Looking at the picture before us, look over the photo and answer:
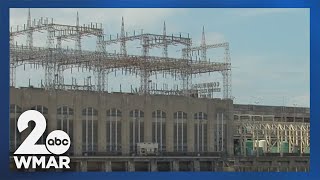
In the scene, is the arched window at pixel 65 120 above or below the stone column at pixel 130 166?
above

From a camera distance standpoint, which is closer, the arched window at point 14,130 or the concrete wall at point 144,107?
the arched window at point 14,130

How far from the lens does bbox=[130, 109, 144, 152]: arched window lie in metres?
8.11

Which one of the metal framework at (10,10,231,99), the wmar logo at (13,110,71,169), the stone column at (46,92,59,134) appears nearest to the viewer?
the wmar logo at (13,110,71,169)

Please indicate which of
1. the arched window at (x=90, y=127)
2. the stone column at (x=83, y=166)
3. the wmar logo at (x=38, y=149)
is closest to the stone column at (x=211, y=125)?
the arched window at (x=90, y=127)

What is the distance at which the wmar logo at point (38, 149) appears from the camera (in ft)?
24.1

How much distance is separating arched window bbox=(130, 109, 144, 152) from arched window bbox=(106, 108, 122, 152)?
0.16m

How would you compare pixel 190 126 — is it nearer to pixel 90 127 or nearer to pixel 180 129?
pixel 180 129

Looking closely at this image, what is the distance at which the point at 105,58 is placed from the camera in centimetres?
817

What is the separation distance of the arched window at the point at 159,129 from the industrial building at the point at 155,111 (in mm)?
12

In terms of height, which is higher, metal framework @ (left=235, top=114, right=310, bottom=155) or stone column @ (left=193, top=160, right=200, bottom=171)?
metal framework @ (left=235, top=114, right=310, bottom=155)

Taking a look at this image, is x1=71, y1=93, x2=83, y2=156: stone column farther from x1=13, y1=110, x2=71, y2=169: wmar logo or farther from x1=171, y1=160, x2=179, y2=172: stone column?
x1=171, y1=160, x2=179, y2=172: stone column

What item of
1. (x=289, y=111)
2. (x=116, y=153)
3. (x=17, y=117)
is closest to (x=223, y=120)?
(x=289, y=111)

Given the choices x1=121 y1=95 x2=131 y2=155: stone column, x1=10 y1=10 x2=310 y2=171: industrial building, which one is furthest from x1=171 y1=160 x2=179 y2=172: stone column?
x1=121 y1=95 x2=131 y2=155: stone column

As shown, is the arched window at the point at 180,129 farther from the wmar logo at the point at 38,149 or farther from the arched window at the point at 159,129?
the wmar logo at the point at 38,149
